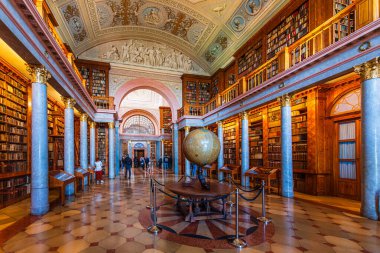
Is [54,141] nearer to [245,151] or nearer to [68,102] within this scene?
[68,102]

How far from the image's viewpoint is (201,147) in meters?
4.79

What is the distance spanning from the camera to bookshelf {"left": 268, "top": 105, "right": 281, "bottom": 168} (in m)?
9.14

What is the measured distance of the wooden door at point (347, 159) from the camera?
269 inches

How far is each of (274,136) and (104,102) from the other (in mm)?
10223

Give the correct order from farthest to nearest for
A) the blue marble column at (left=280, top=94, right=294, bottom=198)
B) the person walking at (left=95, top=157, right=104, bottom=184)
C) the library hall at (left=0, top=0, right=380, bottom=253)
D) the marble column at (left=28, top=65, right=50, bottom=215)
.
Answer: the person walking at (left=95, top=157, right=104, bottom=184) < the blue marble column at (left=280, top=94, right=294, bottom=198) < the marble column at (left=28, top=65, right=50, bottom=215) < the library hall at (left=0, top=0, right=380, bottom=253)

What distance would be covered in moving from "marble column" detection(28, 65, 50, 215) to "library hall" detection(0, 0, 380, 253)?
3cm

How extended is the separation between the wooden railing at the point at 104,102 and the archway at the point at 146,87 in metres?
1.03

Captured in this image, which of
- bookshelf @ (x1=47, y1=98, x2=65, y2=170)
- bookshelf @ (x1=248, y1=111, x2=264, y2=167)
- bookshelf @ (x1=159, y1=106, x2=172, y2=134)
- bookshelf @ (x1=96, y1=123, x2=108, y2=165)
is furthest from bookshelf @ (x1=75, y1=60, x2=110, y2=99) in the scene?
bookshelf @ (x1=159, y1=106, x2=172, y2=134)

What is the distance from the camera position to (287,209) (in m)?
5.62

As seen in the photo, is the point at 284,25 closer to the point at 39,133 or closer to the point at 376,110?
the point at 376,110

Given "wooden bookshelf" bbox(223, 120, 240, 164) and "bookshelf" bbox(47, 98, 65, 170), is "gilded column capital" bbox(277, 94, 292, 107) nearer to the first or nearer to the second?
"wooden bookshelf" bbox(223, 120, 240, 164)

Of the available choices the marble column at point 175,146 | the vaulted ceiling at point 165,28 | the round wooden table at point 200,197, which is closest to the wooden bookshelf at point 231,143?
the marble column at point 175,146

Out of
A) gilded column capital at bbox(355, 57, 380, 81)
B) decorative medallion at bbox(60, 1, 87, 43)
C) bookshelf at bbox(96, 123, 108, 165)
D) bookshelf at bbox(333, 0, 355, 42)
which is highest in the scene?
decorative medallion at bbox(60, 1, 87, 43)

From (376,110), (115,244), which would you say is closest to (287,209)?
(376,110)
